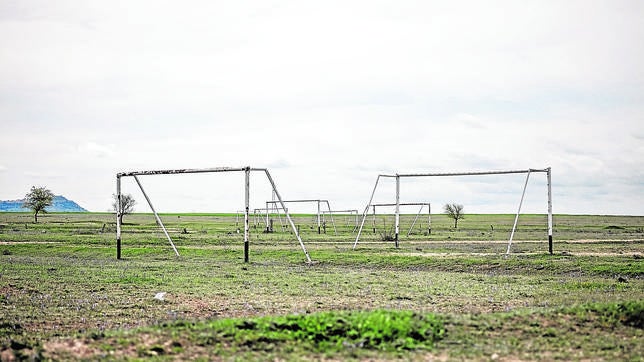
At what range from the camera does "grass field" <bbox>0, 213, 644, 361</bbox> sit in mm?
9977

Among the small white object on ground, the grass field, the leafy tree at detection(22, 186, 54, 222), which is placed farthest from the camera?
the leafy tree at detection(22, 186, 54, 222)

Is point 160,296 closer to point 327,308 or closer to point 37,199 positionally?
point 327,308

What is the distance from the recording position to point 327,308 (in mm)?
14953

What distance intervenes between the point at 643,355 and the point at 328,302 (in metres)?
7.64

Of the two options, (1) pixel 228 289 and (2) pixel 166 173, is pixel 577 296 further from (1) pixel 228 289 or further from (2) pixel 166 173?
(2) pixel 166 173

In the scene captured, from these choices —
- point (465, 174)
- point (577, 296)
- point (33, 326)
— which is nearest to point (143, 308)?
point (33, 326)

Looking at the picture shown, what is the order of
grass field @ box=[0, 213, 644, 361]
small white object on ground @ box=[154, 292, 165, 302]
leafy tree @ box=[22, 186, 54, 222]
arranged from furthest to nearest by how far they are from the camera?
leafy tree @ box=[22, 186, 54, 222]
small white object on ground @ box=[154, 292, 165, 302]
grass field @ box=[0, 213, 644, 361]

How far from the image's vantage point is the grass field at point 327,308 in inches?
393

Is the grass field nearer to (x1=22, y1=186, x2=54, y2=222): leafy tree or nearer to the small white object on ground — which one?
the small white object on ground

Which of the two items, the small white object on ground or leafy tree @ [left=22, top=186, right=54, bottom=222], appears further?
leafy tree @ [left=22, top=186, right=54, bottom=222]

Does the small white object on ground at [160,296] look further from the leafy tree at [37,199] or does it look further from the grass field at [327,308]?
the leafy tree at [37,199]

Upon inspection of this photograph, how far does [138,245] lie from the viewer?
42.7 metres

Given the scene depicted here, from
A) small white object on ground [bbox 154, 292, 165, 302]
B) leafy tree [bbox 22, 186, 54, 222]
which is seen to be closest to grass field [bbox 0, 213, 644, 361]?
small white object on ground [bbox 154, 292, 165, 302]

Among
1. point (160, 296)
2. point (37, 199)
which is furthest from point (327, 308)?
point (37, 199)
